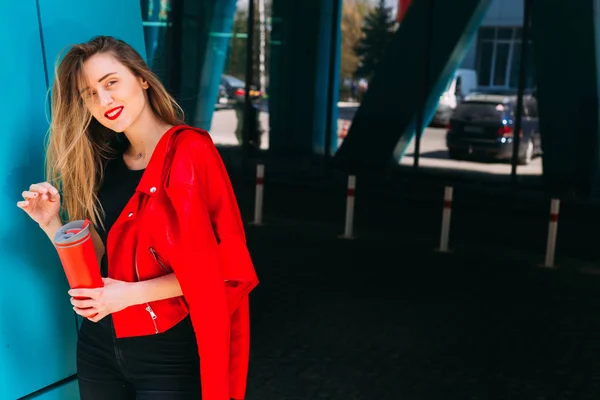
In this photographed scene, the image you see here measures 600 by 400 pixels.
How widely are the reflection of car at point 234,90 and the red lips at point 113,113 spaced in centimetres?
1324

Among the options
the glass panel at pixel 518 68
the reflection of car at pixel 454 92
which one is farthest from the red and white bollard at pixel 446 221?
the reflection of car at pixel 454 92

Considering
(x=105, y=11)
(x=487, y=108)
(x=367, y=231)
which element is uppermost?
(x=105, y=11)

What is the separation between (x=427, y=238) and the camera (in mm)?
9531

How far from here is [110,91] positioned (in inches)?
75.4

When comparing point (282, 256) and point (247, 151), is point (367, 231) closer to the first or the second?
point (282, 256)

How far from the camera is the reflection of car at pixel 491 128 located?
12.7 m

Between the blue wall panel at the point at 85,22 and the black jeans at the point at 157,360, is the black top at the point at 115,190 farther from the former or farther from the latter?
the blue wall panel at the point at 85,22

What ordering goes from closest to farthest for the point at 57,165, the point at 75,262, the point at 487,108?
the point at 75,262, the point at 57,165, the point at 487,108

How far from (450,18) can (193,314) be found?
12469 millimetres

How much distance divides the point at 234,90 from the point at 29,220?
43.4 ft

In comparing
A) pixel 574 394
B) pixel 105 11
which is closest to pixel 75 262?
pixel 105 11

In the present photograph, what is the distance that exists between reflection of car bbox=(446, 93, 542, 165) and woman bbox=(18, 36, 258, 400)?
37.9 feet

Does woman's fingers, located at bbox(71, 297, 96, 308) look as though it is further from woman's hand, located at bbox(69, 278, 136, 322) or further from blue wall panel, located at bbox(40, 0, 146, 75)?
blue wall panel, located at bbox(40, 0, 146, 75)

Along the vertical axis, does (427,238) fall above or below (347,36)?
below
